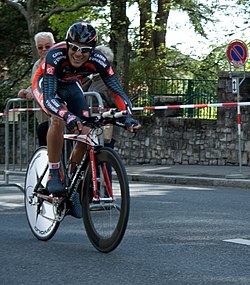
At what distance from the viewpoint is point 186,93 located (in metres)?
23.7

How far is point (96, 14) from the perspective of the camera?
30797 mm

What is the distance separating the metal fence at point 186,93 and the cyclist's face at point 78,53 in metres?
15.3

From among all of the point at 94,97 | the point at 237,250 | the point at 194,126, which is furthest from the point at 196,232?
the point at 194,126

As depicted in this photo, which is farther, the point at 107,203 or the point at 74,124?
the point at 107,203

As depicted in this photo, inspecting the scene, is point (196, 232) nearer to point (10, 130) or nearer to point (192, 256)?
point (192, 256)

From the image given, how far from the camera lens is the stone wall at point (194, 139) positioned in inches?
834

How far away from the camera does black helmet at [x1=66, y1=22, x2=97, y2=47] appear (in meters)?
7.05

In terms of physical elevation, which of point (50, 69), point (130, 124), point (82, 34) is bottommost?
point (130, 124)

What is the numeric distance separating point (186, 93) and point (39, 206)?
1598 centimetres

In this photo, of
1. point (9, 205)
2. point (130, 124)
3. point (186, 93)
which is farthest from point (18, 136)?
point (186, 93)

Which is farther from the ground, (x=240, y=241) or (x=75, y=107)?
(x=75, y=107)

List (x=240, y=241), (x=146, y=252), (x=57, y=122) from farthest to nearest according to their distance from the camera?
(x=240, y=241)
(x=57, y=122)
(x=146, y=252)

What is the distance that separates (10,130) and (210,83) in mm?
11355

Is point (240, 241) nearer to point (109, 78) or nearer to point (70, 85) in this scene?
point (109, 78)
